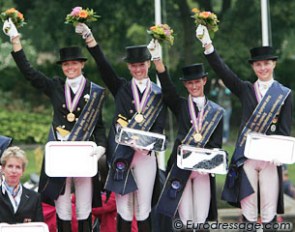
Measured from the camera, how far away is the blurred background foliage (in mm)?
14078

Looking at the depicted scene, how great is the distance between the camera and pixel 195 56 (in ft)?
47.3

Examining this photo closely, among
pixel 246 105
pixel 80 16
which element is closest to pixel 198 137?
pixel 246 105

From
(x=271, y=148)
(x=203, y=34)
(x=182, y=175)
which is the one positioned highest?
(x=203, y=34)

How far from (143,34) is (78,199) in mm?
8749

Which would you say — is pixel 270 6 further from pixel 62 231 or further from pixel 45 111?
pixel 62 231

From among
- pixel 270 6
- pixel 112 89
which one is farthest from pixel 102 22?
pixel 112 89

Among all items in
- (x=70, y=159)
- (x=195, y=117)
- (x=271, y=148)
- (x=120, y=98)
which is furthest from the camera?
(x=120, y=98)

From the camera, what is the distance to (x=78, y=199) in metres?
7.93

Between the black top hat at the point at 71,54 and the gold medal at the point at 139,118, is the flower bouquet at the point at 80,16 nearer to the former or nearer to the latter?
the black top hat at the point at 71,54

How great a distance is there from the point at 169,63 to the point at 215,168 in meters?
7.63

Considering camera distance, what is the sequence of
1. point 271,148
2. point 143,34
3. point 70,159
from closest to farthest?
point 271,148 < point 70,159 < point 143,34

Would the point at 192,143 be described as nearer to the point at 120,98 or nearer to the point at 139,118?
the point at 139,118

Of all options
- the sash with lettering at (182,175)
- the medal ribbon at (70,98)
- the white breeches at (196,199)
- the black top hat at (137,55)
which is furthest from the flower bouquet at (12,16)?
the white breeches at (196,199)

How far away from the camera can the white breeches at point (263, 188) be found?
777cm
